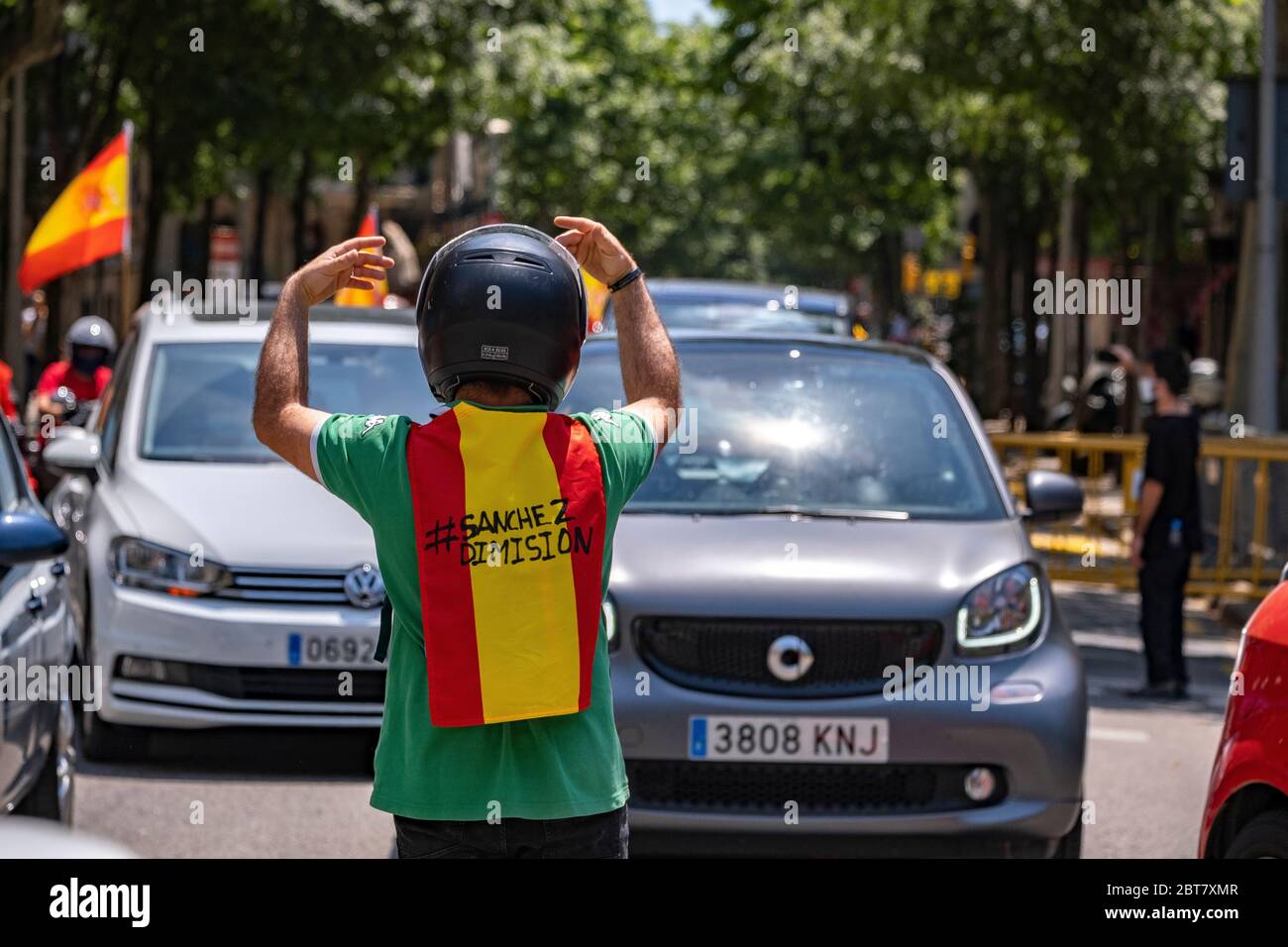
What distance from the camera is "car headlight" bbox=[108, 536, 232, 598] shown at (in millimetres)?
7562

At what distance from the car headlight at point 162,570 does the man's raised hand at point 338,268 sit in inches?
171

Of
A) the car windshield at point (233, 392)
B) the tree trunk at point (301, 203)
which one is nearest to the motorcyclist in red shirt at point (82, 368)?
the car windshield at point (233, 392)

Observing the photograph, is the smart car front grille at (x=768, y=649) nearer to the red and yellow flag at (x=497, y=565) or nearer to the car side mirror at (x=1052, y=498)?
the car side mirror at (x=1052, y=498)

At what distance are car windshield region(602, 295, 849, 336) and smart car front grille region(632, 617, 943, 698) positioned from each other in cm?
605

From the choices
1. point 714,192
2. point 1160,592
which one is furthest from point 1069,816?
point 714,192

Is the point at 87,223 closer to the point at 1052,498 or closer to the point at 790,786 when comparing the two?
the point at 1052,498

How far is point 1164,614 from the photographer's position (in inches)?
424

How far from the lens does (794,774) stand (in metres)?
5.84

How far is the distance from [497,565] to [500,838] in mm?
400

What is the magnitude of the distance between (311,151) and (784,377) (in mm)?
23383

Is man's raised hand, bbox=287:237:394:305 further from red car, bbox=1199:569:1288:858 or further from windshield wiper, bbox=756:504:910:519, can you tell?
windshield wiper, bbox=756:504:910:519

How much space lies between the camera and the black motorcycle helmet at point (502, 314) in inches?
123

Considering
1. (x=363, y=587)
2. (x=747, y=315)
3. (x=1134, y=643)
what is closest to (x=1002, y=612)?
(x=363, y=587)
